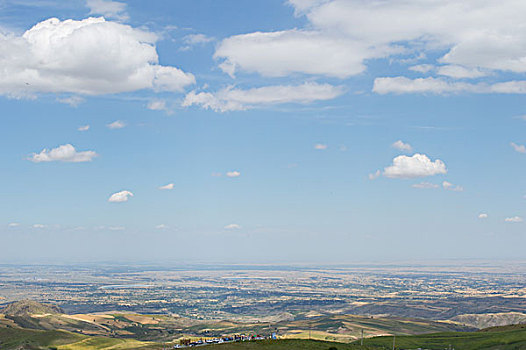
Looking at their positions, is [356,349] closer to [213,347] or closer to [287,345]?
[287,345]

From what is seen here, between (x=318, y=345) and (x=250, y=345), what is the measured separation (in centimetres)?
2876

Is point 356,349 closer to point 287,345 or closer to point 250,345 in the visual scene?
point 287,345

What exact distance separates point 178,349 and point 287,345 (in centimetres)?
3402

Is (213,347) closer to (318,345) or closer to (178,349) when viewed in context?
(178,349)

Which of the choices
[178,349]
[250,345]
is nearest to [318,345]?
[250,345]

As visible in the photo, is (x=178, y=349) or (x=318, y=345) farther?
(x=318, y=345)

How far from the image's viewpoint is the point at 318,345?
199125 millimetres

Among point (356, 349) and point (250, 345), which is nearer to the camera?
point (250, 345)

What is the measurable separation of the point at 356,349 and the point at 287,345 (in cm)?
2510

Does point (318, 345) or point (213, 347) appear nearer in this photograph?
point (213, 347)

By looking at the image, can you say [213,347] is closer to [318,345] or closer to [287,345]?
[287,345]

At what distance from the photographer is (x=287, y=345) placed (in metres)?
189

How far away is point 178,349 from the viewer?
18000 centimetres

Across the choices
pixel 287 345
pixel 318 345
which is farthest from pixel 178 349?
pixel 318 345
